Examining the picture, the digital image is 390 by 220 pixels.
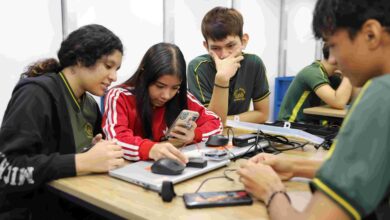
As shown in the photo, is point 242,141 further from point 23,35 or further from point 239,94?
point 23,35

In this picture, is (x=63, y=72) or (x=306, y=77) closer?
(x=63, y=72)

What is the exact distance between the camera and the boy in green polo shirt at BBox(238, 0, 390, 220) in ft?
→ 2.02

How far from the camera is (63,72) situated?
56.2 inches

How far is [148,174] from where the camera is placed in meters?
1.14

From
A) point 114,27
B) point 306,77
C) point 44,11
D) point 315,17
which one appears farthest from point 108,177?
point 114,27

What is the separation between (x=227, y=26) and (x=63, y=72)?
108 centimetres

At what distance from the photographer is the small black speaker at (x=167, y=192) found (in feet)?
3.18

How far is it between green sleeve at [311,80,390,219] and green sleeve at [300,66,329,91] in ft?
6.66

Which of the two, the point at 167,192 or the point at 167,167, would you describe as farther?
the point at 167,167

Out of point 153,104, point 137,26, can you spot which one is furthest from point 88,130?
point 137,26

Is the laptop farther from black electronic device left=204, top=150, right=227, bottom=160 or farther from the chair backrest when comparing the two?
the chair backrest

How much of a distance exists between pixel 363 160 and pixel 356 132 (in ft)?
0.16

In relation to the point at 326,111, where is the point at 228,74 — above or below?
above

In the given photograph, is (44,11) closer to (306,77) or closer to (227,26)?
(227,26)
